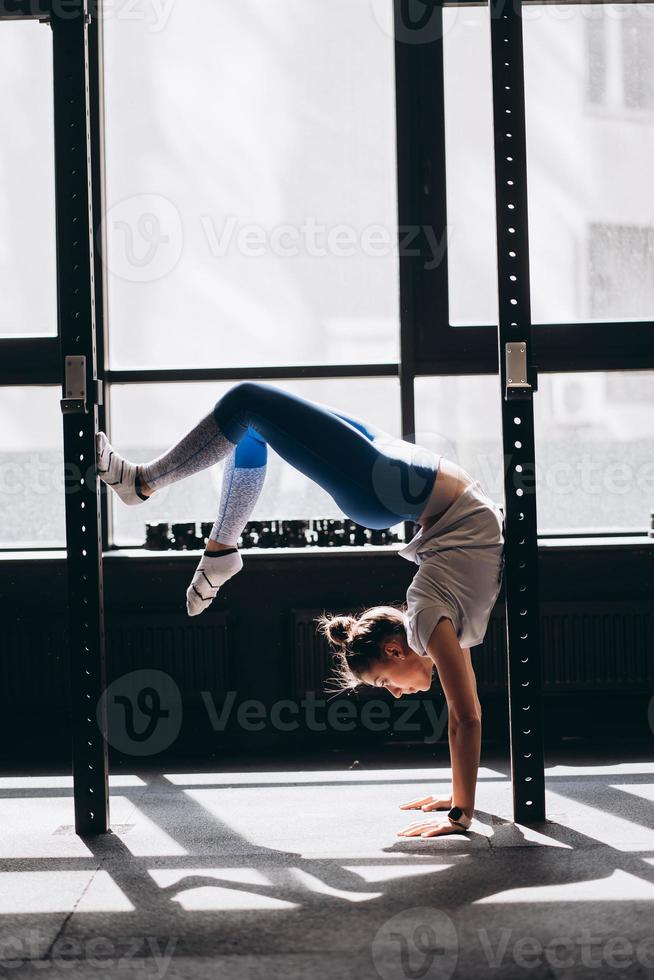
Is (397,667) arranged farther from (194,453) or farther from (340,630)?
(194,453)

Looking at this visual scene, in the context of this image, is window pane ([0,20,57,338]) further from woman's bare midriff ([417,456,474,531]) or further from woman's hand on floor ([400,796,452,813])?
woman's hand on floor ([400,796,452,813])

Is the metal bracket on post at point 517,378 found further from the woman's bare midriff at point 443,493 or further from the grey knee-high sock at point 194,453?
the grey knee-high sock at point 194,453

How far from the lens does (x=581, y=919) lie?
6.40 feet

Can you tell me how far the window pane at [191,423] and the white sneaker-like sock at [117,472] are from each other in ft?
3.82

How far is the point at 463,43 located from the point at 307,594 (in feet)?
7.43

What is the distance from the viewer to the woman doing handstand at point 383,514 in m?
2.43

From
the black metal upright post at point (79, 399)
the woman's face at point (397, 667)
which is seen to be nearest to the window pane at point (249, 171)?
the black metal upright post at point (79, 399)

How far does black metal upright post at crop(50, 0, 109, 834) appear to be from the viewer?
2.62m

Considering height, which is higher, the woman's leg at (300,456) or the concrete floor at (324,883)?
the woman's leg at (300,456)

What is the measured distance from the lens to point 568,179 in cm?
380

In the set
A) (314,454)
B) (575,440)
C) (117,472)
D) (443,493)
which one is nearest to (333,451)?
(314,454)

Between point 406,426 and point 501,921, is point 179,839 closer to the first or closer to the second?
point 501,921

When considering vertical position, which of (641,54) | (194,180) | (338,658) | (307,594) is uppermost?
(641,54)

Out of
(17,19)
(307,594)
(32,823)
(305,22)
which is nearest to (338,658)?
(307,594)
